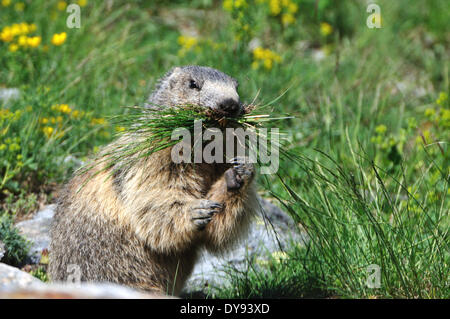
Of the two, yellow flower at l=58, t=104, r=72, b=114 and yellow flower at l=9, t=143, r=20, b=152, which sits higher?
yellow flower at l=58, t=104, r=72, b=114

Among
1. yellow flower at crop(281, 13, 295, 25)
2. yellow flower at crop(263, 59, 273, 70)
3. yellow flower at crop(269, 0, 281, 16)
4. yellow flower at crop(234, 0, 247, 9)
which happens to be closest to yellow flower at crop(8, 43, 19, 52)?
yellow flower at crop(234, 0, 247, 9)

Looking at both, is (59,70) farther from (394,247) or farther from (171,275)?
(394,247)

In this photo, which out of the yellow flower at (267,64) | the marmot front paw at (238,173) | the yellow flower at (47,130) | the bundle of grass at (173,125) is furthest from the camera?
the yellow flower at (267,64)

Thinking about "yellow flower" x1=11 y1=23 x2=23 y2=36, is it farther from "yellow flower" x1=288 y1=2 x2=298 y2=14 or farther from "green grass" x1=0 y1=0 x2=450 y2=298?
"yellow flower" x1=288 y1=2 x2=298 y2=14

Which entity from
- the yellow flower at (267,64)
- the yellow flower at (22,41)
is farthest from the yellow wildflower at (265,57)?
the yellow flower at (22,41)

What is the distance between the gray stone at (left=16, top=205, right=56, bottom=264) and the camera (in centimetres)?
540

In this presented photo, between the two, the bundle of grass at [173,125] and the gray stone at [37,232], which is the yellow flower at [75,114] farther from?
the bundle of grass at [173,125]

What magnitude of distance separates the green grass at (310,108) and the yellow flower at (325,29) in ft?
0.25

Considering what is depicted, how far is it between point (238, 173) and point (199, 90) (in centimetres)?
71

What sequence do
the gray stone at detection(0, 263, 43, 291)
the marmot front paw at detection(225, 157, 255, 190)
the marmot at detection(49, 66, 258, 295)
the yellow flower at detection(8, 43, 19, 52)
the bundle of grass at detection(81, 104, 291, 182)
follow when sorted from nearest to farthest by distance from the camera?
the gray stone at detection(0, 263, 43, 291) → the bundle of grass at detection(81, 104, 291, 182) → the marmot front paw at detection(225, 157, 255, 190) → the marmot at detection(49, 66, 258, 295) → the yellow flower at detection(8, 43, 19, 52)

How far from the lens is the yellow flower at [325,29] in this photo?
892 cm
